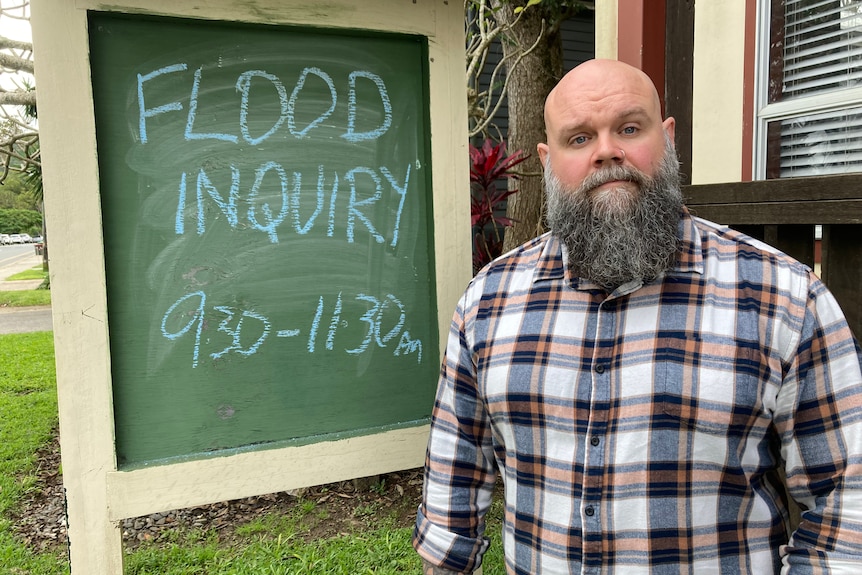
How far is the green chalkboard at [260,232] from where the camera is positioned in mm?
1773

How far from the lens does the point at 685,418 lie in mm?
1392

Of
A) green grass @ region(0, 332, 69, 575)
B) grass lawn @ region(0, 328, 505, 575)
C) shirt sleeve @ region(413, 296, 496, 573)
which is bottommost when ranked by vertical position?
grass lawn @ region(0, 328, 505, 575)

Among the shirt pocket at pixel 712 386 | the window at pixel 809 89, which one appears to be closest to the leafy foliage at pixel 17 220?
the window at pixel 809 89

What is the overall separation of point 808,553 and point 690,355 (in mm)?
441

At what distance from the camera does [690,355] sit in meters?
1.41

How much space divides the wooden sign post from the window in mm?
2224

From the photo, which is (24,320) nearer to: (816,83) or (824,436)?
(816,83)

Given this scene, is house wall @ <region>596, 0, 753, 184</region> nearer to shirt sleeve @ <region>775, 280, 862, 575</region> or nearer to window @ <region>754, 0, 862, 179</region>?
window @ <region>754, 0, 862, 179</region>

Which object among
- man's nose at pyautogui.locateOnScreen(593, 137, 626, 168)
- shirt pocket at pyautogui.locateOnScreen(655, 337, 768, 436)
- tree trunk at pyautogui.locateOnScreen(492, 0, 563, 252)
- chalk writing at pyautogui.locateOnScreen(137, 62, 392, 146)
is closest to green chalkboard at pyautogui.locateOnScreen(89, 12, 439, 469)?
chalk writing at pyautogui.locateOnScreen(137, 62, 392, 146)

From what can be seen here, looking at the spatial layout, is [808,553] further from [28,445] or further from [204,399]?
[28,445]

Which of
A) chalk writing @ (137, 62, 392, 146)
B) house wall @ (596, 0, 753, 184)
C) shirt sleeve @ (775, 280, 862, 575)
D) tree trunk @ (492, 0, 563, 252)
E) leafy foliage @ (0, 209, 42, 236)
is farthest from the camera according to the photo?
leafy foliage @ (0, 209, 42, 236)

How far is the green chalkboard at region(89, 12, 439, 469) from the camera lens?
1773 millimetres

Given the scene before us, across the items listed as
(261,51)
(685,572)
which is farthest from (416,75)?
(685,572)

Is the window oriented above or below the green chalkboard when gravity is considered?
above
